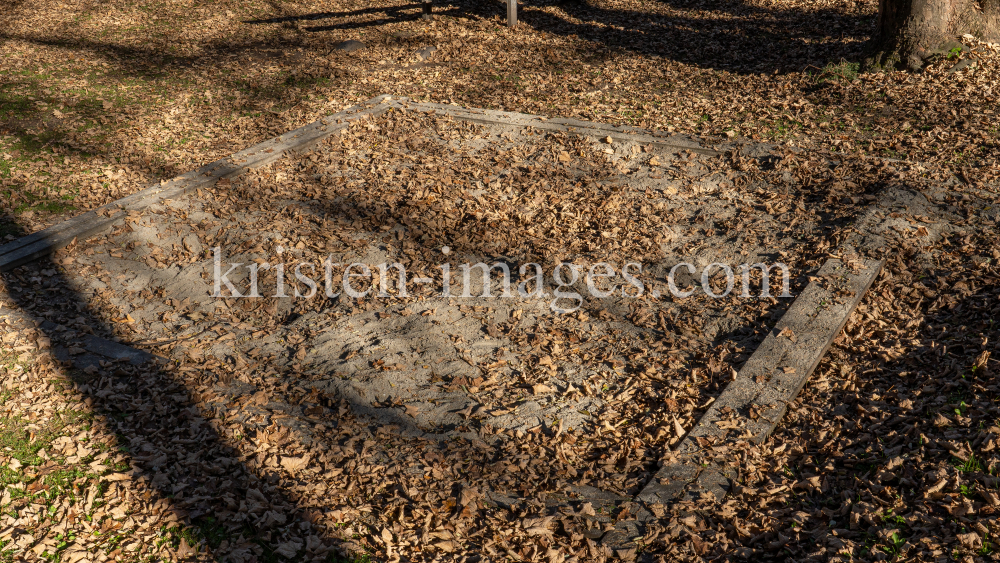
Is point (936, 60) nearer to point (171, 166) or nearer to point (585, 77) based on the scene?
point (585, 77)

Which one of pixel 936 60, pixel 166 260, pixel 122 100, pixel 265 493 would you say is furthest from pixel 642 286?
pixel 122 100

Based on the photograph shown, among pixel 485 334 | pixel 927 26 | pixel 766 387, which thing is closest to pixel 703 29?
pixel 927 26

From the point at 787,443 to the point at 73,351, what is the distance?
437cm

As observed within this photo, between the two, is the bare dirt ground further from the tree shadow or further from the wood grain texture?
the tree shadow

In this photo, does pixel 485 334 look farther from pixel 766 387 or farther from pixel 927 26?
pixel 927 26

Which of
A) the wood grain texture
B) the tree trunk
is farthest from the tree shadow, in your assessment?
the wood grain texture

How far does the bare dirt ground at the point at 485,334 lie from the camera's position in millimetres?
3301

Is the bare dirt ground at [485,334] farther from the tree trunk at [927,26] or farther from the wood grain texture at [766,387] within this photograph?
the tree trunk at [927,26]

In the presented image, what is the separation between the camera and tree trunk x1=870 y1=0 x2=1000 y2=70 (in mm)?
8172

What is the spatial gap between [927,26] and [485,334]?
6.96m

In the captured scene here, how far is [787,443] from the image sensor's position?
148 inches

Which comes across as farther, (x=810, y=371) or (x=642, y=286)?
(x=642, y=286)

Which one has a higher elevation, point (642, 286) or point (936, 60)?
point (936, 60)

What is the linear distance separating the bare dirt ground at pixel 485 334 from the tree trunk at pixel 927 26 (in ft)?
0.98
